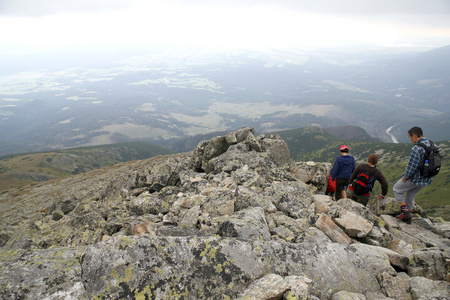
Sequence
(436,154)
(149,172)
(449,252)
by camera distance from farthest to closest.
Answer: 1. (149,172)
2. (436,154)
3. (449,252)

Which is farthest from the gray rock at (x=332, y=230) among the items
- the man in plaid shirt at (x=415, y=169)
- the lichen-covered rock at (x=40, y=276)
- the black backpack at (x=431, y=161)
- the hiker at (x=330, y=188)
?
the lichen-covered rock at (x=40, y=276)

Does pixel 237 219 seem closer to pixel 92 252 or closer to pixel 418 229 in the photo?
pixel 92 252

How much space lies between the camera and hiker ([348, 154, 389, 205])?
14.3 m

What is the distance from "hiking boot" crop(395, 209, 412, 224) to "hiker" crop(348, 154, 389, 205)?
1413 mm

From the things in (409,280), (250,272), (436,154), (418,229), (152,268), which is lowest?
(418,229)

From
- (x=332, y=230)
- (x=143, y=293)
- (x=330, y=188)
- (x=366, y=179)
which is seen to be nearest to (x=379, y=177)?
(x=366, y=179)

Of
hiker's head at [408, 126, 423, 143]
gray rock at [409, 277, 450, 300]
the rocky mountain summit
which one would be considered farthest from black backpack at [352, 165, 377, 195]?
gray rock at [409, 277, 450, 300]

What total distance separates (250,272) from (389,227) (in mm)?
10073

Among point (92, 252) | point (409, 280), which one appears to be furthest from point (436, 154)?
point (92, 252)

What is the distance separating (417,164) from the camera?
12.3 metres

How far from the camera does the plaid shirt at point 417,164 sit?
1209 centimetres

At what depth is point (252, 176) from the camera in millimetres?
16875

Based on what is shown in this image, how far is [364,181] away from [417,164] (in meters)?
3.07

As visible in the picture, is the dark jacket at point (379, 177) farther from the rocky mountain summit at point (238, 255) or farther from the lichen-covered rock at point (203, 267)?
the lichen-covered rock at point (203, 267)
